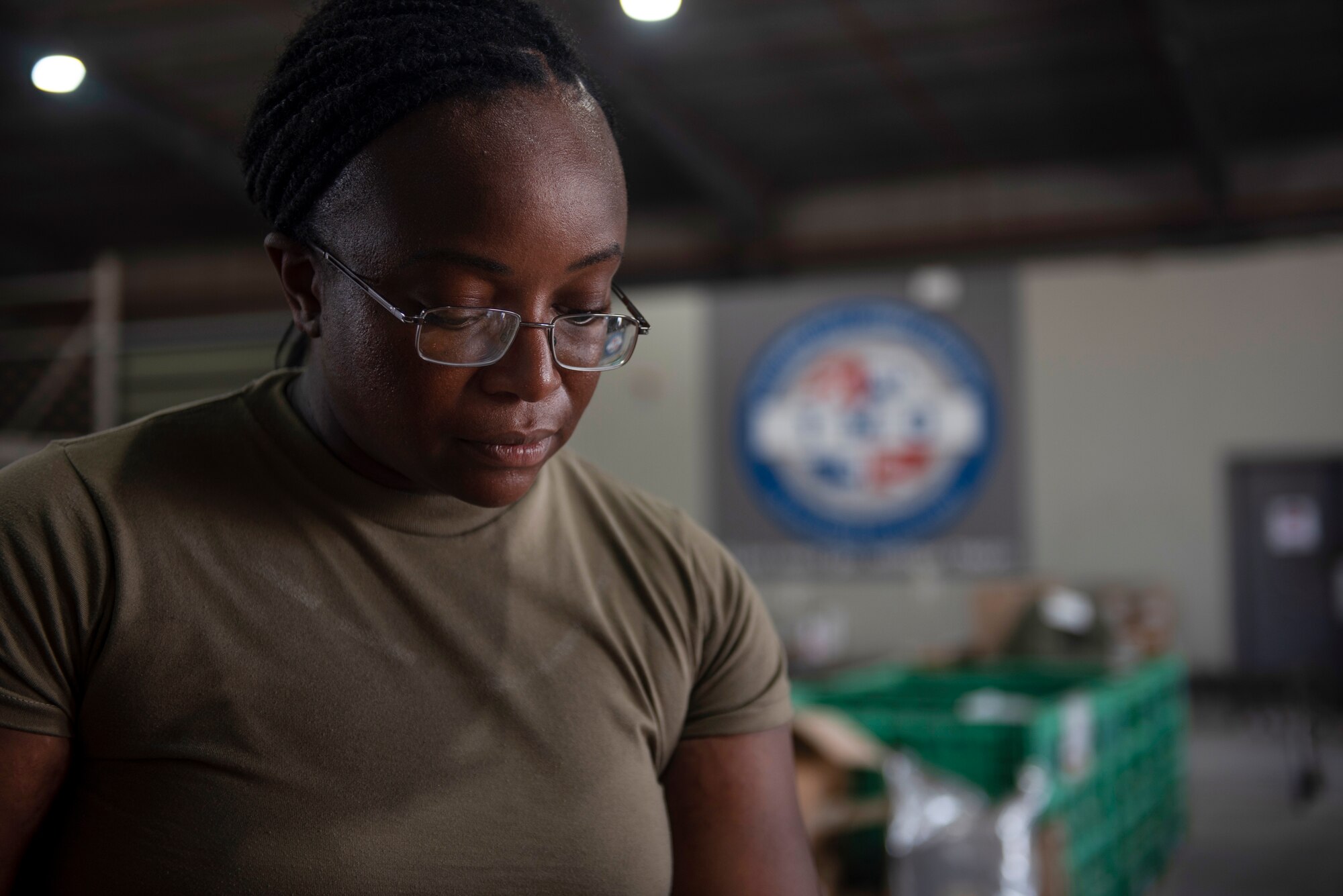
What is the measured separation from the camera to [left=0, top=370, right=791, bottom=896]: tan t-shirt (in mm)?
693

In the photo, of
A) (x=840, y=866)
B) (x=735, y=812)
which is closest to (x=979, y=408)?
(x=840, y=866)

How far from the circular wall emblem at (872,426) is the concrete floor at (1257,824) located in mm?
2315

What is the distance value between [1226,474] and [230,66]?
6734mm

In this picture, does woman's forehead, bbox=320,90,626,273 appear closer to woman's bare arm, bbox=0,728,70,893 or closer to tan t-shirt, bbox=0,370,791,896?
tan t-shirt, bbox=0,370,791,896

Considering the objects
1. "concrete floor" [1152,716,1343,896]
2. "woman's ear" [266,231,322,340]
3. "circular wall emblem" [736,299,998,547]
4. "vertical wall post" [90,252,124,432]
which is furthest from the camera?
"circular wall emblem" [736,299,998,547]

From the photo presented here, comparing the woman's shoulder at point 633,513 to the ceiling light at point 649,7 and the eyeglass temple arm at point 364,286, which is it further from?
the ceiling light at point 649,7

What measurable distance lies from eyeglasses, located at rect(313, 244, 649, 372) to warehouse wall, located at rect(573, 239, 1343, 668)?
271 inches

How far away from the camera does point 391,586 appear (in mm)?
784

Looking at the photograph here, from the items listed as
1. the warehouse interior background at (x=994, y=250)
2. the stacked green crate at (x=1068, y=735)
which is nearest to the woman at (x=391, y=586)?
the stacked green crate at (x=1068, y=735)

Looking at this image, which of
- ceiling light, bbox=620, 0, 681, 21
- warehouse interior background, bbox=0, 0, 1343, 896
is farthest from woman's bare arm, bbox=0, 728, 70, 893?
warehouse interior background, bbox=0, 0, 1343, 896

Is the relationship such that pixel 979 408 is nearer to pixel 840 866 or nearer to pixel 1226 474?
pixel 1226 474

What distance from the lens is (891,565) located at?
331 inches

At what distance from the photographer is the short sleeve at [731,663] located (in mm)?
859

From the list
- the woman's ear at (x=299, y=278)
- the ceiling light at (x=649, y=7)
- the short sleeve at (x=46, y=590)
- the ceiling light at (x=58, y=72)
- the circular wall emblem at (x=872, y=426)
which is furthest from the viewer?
the circular wall emblem at (x=872, y=426)
